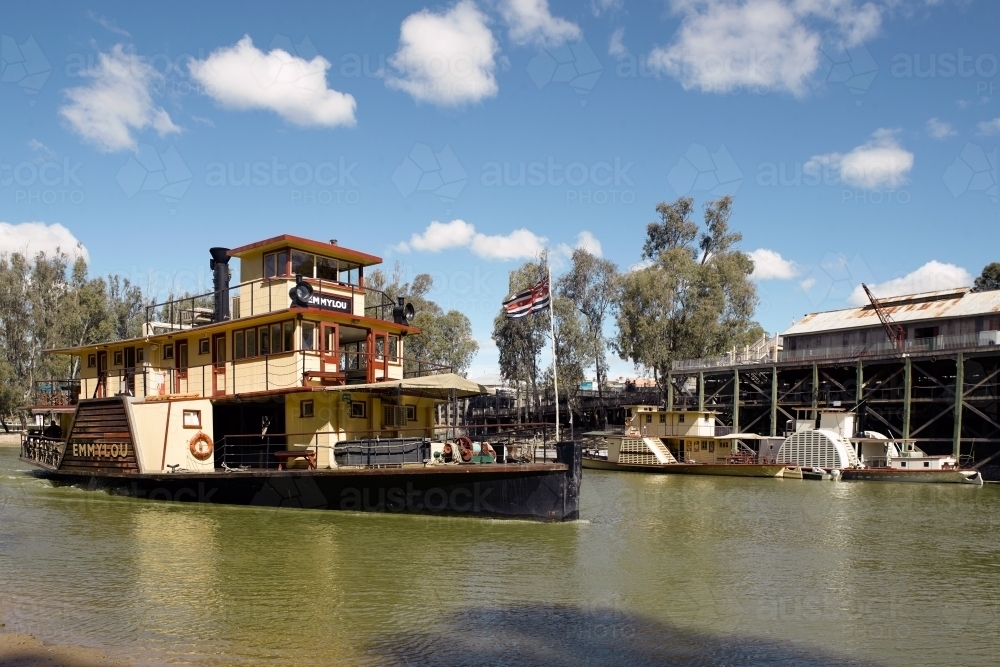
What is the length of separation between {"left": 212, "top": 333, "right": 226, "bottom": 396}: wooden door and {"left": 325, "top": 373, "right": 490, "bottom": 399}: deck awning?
437 cm

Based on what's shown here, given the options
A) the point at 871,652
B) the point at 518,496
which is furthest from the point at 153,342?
the point at 871,652

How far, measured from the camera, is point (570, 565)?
1480 cm

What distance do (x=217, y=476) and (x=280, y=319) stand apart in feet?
13.6

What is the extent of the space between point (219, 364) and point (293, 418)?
3054 mm

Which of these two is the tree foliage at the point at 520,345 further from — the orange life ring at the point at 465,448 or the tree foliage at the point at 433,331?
the orange life ring at the point at 465,448

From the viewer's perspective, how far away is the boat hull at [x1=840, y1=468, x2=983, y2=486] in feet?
118

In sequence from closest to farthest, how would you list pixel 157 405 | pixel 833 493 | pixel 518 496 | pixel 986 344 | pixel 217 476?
pixel 518 496
pixel 217 476
pixel 157 405
pixel 833 493
pixel 986 344

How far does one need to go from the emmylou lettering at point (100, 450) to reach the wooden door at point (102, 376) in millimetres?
2528

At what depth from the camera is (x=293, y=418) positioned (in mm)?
21500

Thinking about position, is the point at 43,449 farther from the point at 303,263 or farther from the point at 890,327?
the point at 890,327

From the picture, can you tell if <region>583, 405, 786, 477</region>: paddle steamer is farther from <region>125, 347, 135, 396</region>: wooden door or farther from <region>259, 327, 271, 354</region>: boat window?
<region>259, 327, 271, 354</region>: boat window

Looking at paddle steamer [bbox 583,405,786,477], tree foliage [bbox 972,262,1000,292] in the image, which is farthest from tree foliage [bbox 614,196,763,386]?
tree foliage [bbox 972,262,1000,292]

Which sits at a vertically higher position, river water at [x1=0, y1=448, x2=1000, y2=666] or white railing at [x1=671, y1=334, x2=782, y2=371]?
white railing at [x1=671, y1=334, x2=782, y2=371]

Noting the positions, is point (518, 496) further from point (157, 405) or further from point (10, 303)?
point (10, 303)
